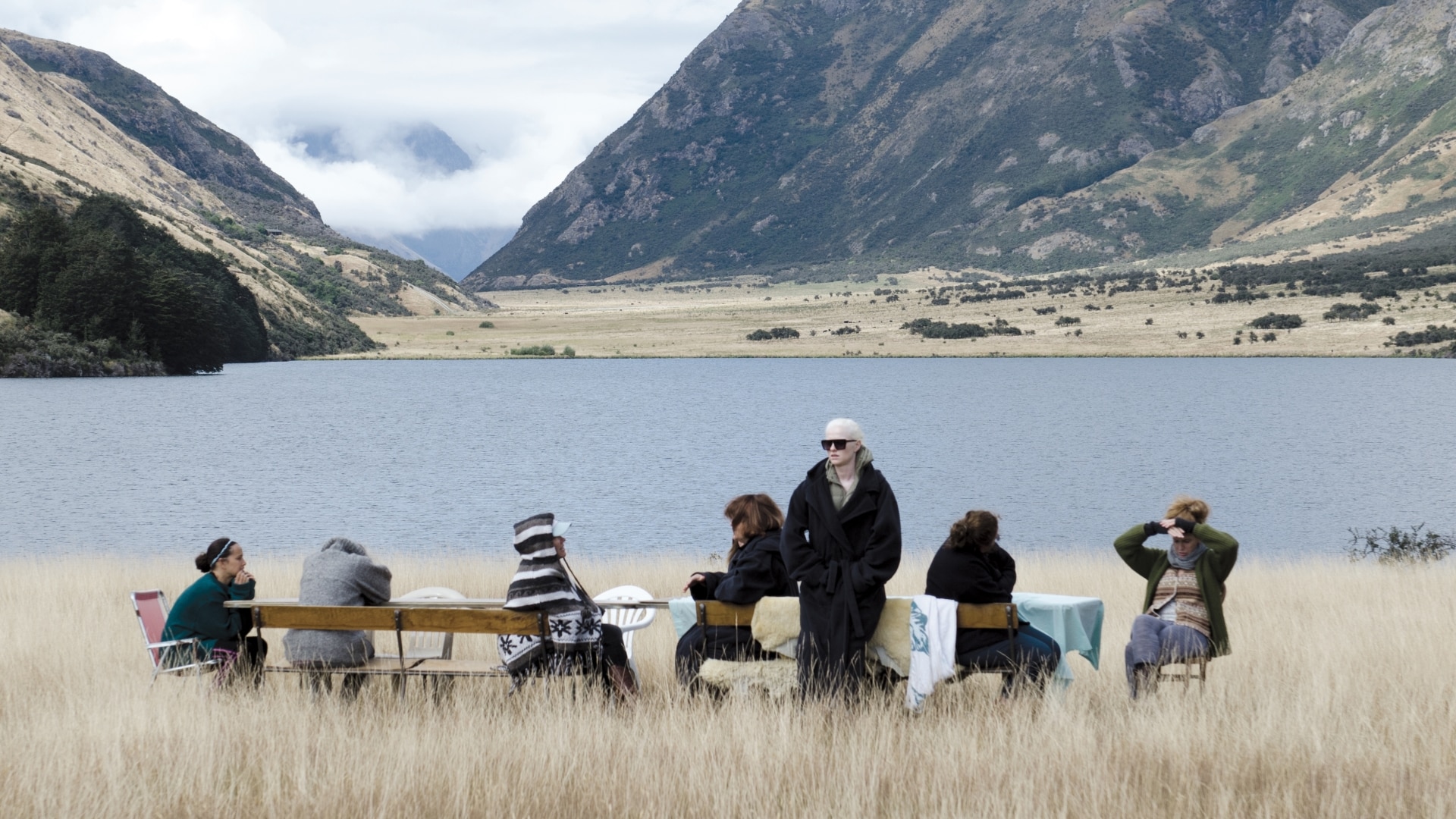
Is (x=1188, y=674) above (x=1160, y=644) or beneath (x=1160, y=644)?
beneath

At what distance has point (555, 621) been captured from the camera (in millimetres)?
8164

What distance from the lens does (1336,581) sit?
16.2m

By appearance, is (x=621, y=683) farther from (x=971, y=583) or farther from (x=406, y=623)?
(x=971, y=583)

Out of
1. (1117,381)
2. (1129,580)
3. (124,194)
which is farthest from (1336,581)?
(124,194)

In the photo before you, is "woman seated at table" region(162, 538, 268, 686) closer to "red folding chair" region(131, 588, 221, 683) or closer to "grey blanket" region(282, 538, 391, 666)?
"red folding chair" region(131, 588, 221, 683)

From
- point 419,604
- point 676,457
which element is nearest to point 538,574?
point 419,604

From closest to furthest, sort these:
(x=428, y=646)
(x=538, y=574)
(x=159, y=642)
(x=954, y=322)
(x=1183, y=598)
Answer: (x=538, y=574) → (x=1183, y=598) → (x=159, y=642) → (x=428, y=646) → (x=954, y=322)

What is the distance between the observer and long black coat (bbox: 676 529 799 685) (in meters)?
8.37

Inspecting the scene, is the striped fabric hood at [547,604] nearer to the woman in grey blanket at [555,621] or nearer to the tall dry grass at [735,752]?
the woman in grey blanket at [555,621]

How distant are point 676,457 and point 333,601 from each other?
37.4 metres

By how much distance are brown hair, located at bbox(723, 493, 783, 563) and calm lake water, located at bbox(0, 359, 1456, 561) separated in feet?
49.2

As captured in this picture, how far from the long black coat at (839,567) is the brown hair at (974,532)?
646mm

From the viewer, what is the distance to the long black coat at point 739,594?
8.37 metres

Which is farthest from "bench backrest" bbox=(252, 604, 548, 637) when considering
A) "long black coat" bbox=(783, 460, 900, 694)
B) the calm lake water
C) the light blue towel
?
the calm lake water
